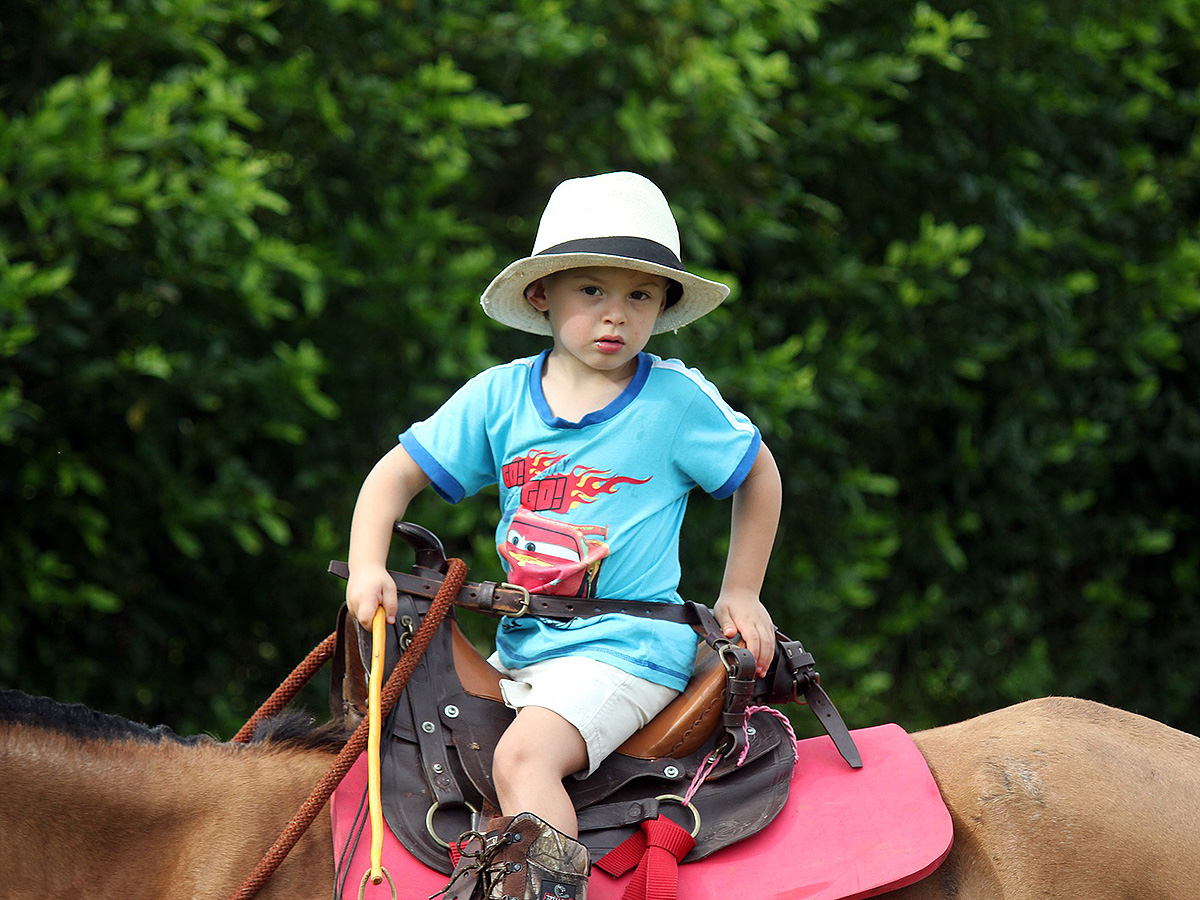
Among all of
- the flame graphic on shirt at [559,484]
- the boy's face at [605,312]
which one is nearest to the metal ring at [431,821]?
the flame graphic on shirt at [559,484]

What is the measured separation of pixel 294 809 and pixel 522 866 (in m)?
0.47

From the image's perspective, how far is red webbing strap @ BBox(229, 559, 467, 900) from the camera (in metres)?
1.87

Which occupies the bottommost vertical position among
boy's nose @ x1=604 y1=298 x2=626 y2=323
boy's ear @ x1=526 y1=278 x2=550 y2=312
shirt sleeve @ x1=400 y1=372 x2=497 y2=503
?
shirt sleeve @ x1=400 y1=372 x2=497 y2=503

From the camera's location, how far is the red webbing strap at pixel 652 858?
1.89 m

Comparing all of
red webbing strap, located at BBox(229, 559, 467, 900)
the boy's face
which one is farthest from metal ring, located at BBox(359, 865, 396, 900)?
the boy's face

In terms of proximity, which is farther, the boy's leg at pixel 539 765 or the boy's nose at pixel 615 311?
the boy's nose at pixel 615 311

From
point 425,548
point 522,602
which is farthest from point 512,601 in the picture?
point 425,548

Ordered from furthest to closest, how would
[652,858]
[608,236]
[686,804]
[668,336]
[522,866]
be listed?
[668,336] < [608,236] < [686,804] < [652,858] < [522,866]

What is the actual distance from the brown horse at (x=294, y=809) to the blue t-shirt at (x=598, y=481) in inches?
19.7

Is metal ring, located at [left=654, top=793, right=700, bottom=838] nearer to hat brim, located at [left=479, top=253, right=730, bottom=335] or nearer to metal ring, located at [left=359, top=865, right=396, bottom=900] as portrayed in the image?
metal ring, located at [left=359, top=865, right=396, bottom=900]

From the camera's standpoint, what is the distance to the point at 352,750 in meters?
1.98

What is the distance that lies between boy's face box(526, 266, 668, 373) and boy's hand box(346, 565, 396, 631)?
0.52m

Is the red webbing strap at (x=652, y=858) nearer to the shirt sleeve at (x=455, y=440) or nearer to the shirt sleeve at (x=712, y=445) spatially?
the shirt sleeve at (x=712, y=445)

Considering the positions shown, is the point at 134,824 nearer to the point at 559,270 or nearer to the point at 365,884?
the point at 365,884
